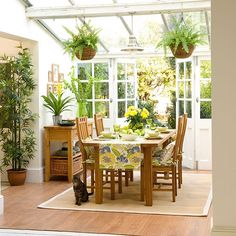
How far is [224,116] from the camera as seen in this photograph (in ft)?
14.6

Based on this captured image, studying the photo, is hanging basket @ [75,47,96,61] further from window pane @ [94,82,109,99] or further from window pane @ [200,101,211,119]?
window pane @ [200,101,211,119]

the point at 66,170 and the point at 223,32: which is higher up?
the point at 223,32

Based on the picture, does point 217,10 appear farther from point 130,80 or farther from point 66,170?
point 130,80

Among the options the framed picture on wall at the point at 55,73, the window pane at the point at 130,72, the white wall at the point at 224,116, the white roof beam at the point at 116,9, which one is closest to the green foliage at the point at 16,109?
the white roof beam at the point at 116,9

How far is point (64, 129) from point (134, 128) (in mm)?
1446

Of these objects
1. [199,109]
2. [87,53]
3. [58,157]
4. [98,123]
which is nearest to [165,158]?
[98,123]

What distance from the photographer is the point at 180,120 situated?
6.57 metres

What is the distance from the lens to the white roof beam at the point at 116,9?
273 inches

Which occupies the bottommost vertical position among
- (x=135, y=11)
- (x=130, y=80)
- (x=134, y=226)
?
(x=134, y=226)

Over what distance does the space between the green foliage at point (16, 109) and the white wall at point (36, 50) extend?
14cm

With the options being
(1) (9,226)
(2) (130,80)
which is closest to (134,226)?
(1) (9,226)

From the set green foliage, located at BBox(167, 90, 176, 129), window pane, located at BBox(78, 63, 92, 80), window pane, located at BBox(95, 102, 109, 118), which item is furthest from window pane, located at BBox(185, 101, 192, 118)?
window pane, located at BBox(78, 63, 92, 80)

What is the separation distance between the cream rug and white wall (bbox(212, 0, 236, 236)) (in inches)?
47.0

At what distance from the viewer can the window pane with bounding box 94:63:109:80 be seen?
9.54m
